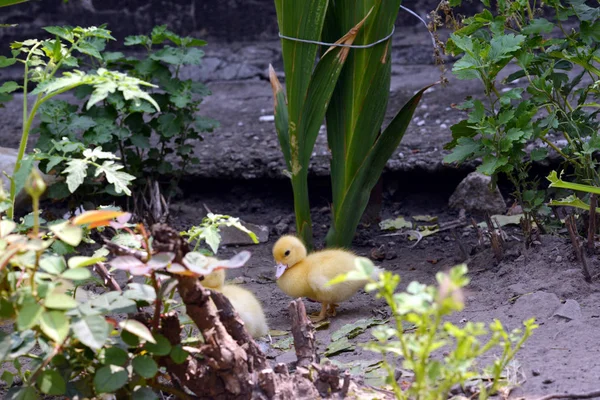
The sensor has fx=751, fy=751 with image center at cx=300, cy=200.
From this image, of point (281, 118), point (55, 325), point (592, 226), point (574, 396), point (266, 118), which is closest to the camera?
point (55, 325)

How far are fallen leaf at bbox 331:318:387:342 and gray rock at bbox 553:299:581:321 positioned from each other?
26.4 inches

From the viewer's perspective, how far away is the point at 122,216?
5.76 feet

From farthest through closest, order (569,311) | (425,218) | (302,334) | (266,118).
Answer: (266,118) → (425,218) → (569,311) → (302,334)

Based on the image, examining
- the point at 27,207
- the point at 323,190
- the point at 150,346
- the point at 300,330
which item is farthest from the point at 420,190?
the point at 150,346

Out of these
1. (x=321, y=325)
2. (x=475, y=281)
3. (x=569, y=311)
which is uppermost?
(x=569, y=311)

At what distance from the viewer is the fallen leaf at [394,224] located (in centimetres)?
430

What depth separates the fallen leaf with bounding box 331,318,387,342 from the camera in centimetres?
283

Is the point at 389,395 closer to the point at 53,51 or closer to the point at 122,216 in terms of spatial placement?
the point at 122,216

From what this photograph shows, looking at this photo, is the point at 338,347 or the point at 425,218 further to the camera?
the point at 425,218

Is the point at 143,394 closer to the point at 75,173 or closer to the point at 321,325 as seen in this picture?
the point at 75,173

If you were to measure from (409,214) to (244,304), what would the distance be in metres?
2.00

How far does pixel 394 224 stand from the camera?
434 cm

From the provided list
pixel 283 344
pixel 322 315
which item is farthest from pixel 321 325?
pixel 283 344

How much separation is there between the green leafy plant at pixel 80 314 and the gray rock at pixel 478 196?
2714mm
